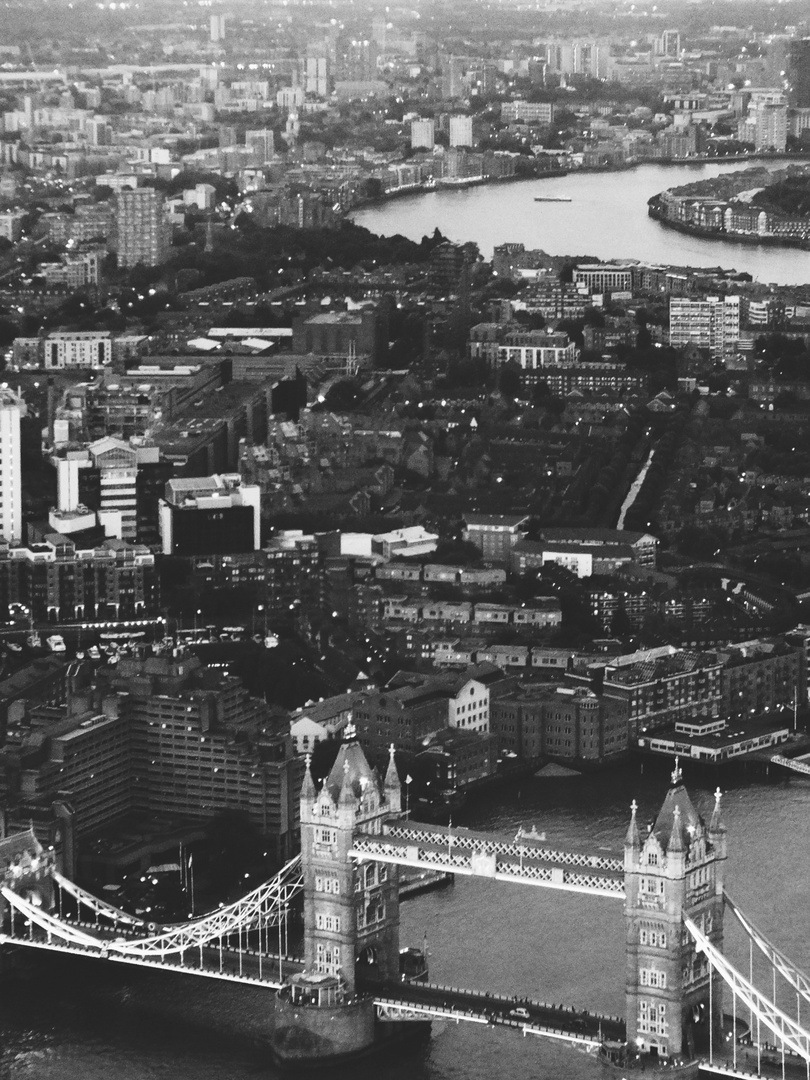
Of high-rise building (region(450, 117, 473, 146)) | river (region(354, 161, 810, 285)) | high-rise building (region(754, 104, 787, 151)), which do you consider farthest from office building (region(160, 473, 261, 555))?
high-rise building (region(754, 104, 787, 151))

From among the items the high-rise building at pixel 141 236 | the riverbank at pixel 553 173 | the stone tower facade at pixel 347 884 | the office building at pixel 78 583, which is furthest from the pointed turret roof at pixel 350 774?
the riverbank at pixel 553 173

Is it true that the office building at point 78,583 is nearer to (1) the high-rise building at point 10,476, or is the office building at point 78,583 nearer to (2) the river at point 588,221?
(1) the high-rise building at point 10,476

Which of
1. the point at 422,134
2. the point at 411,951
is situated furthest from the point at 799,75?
the point at 411,951

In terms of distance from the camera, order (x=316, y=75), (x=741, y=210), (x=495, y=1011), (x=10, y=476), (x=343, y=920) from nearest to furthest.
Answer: (x=495, y=1011)
(x=343, y=920)
(x=10, y=476)
(x=741, y=210)
(x=316, y=75)

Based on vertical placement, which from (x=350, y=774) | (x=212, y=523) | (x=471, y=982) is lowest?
(x=471, y=982)

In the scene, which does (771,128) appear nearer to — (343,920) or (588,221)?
(588,221)

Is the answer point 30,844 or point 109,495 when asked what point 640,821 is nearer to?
point 30,844

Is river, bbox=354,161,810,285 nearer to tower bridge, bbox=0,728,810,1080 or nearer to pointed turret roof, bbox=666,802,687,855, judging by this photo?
tower bridge, bbox=0,728,810,1080

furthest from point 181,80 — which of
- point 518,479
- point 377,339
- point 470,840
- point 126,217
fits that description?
point 470,840
